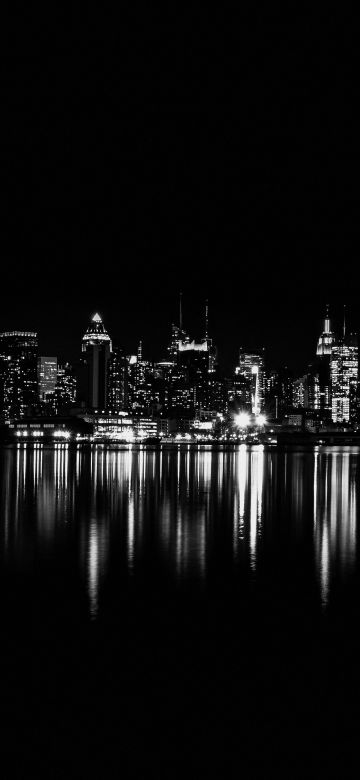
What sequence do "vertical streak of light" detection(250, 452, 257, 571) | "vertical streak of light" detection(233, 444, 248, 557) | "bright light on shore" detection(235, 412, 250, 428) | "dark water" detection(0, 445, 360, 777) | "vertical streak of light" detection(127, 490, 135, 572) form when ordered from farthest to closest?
"bright light on shore" detection(235, 412, 250, 428), "vertical streak of light" detection(233, 444, 248, 557), "vertical streak of light" detection(250, 452, 257, 571), "vertical streak of light" detection(127, 490, 135, 572), "dark water" detection(0, 445, 360, 777)

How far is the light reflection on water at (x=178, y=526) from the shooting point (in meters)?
15.1

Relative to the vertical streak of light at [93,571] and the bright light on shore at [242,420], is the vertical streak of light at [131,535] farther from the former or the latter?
the bright light on shore at [242,420]

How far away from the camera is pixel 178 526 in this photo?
20.6 meters

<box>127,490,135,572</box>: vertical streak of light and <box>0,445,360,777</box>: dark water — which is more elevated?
<box>0,445,360,777</box>: dark water

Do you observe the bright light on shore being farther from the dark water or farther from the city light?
the dark water

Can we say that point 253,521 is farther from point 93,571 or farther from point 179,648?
point 179,648

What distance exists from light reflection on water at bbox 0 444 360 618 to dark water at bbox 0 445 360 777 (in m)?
0.10

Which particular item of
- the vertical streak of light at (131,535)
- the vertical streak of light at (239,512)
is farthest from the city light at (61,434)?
the vertical streak of light at (131,535)

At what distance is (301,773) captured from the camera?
20.9ft

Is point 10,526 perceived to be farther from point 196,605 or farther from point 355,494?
point 355,494

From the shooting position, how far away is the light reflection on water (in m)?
15.1

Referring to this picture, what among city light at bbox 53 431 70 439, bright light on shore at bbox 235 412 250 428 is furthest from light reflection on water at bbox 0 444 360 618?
bright light on shore at bbox 235 412 250 428

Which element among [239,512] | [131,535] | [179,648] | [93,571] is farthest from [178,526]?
[179,648]

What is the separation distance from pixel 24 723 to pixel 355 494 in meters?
25.7
